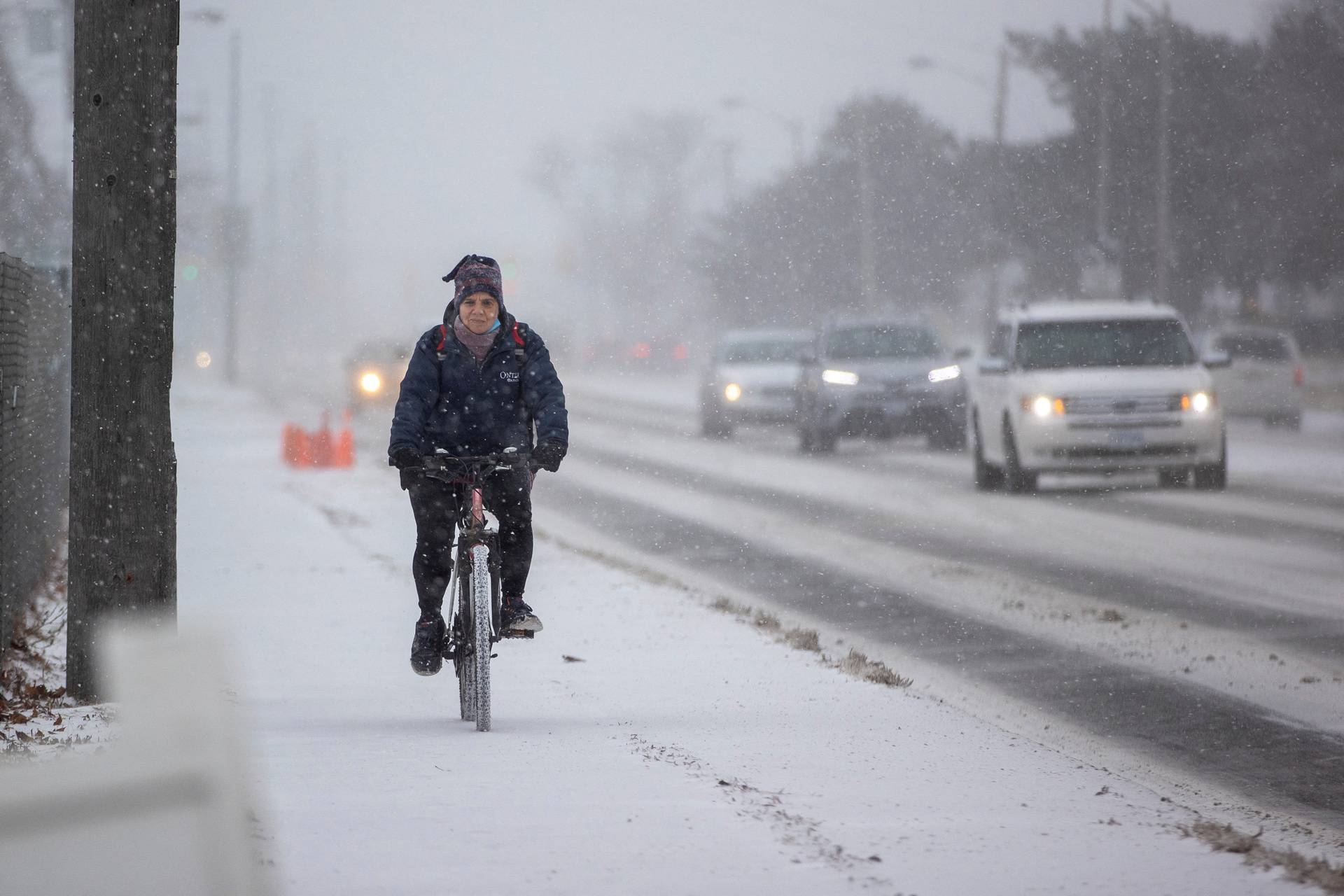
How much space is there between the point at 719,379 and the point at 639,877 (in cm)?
2669

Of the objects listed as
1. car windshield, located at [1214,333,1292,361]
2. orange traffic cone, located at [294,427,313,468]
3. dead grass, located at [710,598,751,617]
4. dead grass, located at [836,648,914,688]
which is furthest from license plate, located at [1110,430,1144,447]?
car windshield, located at [1214,333,1292,361]

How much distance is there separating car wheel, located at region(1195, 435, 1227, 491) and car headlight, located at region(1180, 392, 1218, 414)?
519 millimetres

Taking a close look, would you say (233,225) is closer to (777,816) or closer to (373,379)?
(373,379)

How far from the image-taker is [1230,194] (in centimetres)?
4319

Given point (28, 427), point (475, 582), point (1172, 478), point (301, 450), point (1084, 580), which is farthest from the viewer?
point (301, 450)

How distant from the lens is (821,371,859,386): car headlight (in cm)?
2631

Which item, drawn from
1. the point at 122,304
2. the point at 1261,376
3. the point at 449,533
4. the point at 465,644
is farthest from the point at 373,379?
the point at 465,644

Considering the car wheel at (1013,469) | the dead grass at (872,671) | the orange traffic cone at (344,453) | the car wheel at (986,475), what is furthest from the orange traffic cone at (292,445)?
the dead grass at (872,671)

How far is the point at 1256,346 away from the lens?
1220 inches

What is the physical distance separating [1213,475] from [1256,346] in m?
12.4

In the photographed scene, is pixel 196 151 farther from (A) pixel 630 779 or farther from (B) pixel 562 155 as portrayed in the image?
(A) pixel 630 779

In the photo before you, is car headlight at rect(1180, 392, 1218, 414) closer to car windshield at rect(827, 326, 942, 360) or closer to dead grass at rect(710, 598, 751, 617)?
car windshield at rect(827, 326, 942, 360)

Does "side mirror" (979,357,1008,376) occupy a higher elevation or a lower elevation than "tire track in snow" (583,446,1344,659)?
higher

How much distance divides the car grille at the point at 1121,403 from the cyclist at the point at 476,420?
12.9m
